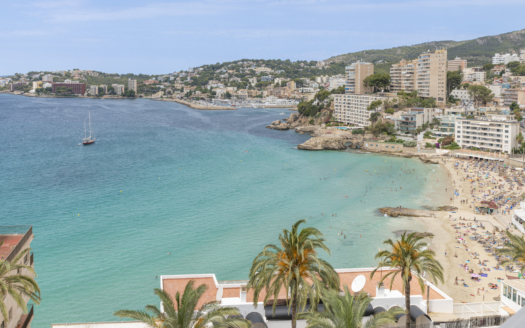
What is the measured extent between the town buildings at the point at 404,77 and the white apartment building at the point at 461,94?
715cm

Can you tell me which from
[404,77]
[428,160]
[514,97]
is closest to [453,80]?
[404,77]

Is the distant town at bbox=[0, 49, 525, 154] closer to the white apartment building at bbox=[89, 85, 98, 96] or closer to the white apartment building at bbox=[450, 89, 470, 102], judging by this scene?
the white apartment building at bbox=[450, 89, 470, 102]

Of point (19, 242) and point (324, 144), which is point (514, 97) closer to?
point (324, 144)

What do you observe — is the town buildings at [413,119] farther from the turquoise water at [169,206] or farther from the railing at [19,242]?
the railing at [19,242]

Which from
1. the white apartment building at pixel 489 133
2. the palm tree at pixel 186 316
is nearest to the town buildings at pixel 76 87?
the white apartment building at pixel 489 133

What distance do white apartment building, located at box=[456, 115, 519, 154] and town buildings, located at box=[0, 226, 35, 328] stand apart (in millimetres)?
49132

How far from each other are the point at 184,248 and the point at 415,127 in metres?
44.9

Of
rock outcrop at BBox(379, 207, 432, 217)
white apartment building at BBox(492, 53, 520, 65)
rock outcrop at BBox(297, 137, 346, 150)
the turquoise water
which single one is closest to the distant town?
white apartment building at BBox(492, 53, 520, 65)

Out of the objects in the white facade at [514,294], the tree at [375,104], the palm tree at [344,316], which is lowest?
the white facade at [514,294]

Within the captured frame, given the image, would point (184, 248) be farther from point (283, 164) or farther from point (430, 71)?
point (430, 71)

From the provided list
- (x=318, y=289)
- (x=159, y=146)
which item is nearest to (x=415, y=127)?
(x=159, y=146)

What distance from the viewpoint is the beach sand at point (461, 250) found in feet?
63.3

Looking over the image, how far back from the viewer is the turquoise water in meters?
21.5

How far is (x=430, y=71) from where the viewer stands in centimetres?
7275
